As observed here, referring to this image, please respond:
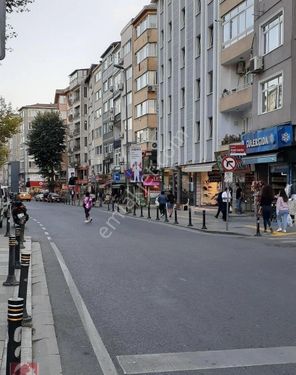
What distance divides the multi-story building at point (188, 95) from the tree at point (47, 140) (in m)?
40.0

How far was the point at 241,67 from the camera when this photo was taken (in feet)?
112

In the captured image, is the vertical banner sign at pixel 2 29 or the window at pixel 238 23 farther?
the window at pixel 238 23

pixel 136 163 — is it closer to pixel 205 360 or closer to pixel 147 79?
pixel 147 79

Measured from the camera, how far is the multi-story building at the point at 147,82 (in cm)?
5141

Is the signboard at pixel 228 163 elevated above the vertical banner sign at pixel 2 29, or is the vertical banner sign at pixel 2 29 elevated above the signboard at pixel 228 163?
the vertical banner sign at pixel 2 29

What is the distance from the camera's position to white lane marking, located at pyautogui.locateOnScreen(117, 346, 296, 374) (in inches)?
211

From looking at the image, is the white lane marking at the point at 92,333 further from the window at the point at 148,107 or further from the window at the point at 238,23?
the window at the point at 148,107

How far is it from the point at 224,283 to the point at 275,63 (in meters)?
18.9

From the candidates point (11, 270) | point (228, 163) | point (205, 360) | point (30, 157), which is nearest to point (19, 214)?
point (228, 163)

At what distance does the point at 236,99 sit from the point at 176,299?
83.4 ft

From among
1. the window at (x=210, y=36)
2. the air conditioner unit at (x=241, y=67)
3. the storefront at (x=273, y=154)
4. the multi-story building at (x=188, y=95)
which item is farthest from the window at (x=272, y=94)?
the window at (x=210, y=36)

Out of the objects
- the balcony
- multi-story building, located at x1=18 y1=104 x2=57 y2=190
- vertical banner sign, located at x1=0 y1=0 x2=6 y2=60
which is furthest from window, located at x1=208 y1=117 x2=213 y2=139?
multi-story building, located at x1=18 y1=104 x2=57 y2=190

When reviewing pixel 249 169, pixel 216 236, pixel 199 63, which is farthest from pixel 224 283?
pixel 199 63

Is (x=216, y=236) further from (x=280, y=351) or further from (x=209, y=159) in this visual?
(x=209, y=159)
